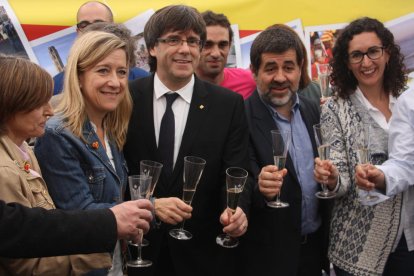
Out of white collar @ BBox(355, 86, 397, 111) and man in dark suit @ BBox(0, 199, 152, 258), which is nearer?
man in dark suit @ BBox(0, 199, 152, 258)

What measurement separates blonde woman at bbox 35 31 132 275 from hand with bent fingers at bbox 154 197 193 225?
0.75 feet

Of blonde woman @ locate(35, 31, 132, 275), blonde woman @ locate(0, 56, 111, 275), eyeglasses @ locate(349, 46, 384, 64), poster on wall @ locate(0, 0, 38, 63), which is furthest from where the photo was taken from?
poster on wall @ locate(0, 0, 38, 63)

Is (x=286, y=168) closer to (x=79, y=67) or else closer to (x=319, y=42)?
(x=79, y=67)

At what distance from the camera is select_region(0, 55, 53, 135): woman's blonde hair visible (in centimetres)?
211

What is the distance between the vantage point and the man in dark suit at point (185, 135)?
305cm

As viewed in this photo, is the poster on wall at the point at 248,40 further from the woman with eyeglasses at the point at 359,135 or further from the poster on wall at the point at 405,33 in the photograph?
the woman with eyeglasses at the point at 359,135

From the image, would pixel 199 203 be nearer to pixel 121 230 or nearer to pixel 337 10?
pixel 121 230

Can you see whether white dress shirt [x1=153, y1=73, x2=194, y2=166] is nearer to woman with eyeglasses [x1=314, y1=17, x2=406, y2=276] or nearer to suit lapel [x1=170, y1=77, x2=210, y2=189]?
suit lapel [x1=170, y1=77, x2=210, y2=189]

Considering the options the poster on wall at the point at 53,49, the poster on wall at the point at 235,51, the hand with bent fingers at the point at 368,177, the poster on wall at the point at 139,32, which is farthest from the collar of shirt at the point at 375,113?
the poster on wall at the point at 53,49

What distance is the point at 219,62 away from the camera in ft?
14.2

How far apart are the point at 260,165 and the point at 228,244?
674 mm

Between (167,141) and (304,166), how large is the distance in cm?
92

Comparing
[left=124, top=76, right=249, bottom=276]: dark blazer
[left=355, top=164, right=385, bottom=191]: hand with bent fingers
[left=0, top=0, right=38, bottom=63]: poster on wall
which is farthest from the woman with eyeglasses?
[left=0, top=0, right=38, bottom=63]: poster on wall

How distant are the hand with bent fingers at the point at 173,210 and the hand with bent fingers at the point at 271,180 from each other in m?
0.59
